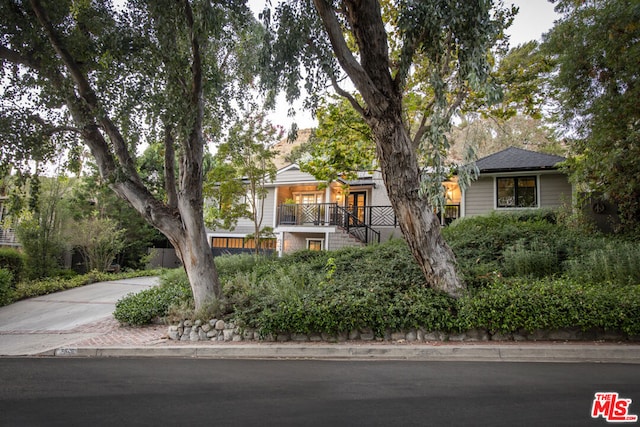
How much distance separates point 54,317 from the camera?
9117 mm

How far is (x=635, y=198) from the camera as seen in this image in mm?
9859

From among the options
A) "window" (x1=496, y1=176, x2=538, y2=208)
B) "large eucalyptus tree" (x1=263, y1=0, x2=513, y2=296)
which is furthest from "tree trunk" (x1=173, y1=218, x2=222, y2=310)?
"window" (x1=496, y1=176, x2=538, y2=208)

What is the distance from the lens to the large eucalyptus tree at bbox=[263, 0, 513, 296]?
17.7 ft

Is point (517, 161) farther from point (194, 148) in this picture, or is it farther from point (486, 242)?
point (194, 148)

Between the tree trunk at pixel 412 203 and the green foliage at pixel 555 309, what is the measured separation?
707mm

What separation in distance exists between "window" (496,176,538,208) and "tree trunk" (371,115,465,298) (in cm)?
1113

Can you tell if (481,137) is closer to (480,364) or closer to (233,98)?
(233,98)

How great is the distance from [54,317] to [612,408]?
1153 centimetres

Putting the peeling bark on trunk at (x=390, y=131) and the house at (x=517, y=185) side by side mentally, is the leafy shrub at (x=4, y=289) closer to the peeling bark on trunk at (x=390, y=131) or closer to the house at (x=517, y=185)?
the peeling bark on trunk at (x=390, y=131)

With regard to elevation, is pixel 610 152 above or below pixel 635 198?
above

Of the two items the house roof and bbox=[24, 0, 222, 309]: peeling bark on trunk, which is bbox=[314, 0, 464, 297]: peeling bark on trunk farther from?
the house roof

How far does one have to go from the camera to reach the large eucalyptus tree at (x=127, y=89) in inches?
258

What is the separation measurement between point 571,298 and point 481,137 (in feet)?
72.0

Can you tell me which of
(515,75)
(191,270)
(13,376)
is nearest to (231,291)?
(191,270)
